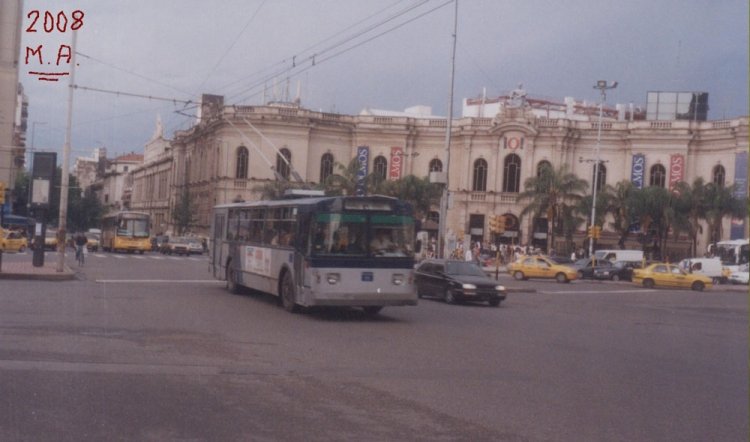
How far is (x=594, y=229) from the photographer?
5206 centimetres

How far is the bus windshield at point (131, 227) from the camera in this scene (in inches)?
2384

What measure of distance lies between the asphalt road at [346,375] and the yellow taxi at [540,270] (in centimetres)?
2408

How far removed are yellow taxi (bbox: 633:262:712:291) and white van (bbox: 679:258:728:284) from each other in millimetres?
6507

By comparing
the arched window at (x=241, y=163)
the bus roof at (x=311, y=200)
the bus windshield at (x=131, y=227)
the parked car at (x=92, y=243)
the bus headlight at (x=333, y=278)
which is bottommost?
the parked car at (x=92, y=243)

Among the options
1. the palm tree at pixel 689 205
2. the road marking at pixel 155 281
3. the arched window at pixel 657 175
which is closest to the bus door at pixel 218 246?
the road marking at pixel 155 281

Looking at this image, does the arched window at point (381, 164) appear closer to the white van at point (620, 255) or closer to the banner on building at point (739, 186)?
the white van at point (620, 255)

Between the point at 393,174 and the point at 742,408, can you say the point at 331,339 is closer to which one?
the point at 742,408

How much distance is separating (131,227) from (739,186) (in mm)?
43495

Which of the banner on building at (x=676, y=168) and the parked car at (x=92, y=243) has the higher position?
the banner on building at (x=676, y=168)

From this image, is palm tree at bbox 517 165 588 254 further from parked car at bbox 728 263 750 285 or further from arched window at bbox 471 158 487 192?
parked car at bbox 728 263 750 285

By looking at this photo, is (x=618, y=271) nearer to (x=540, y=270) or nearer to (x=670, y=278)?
(x=670, y=278)

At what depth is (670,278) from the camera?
1746 inches

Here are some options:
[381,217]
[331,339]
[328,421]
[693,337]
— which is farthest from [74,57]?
[328,421]

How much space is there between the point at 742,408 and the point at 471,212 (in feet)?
202
